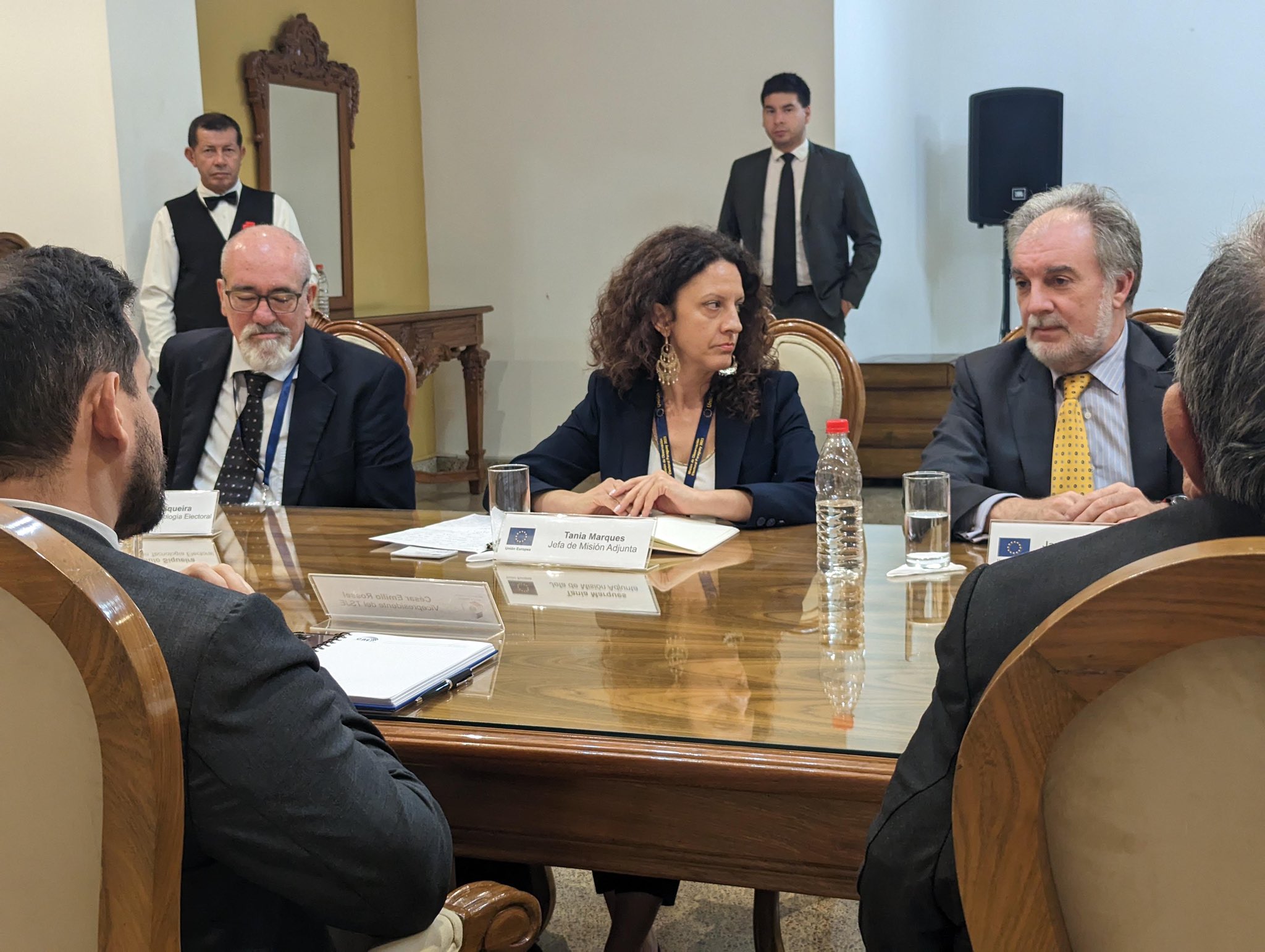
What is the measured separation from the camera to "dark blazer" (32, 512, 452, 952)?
0.89m

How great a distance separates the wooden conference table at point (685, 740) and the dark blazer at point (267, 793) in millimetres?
236

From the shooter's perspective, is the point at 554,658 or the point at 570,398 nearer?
the point at 554,658

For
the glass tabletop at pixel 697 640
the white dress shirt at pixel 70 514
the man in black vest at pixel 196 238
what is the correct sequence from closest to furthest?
the white dress shirt at pixel 70 514 < the glass tabletop at pixel 697 640 < the man in black vest at pixel 196 238

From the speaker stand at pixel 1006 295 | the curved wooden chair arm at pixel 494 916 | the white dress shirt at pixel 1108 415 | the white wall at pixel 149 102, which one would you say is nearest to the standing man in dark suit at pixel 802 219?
the speaker stand at pixel 1006 295

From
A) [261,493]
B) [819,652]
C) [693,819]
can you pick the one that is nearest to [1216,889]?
[693,819]

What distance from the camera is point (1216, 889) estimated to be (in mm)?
670

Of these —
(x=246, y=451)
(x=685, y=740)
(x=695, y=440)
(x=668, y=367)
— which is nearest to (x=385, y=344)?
(x=246, y=451)

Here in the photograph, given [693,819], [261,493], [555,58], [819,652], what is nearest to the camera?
[693,819]

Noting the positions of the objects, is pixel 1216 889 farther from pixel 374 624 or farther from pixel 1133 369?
pixel 1133 369

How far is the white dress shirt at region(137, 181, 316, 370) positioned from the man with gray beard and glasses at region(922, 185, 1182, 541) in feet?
9.62

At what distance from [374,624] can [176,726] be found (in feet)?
2.62

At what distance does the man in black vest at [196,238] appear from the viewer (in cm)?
452

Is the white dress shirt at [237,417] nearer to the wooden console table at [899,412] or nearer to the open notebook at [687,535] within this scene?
the open notebook at [687,535]

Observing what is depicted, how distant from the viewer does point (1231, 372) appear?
32.0 inches
